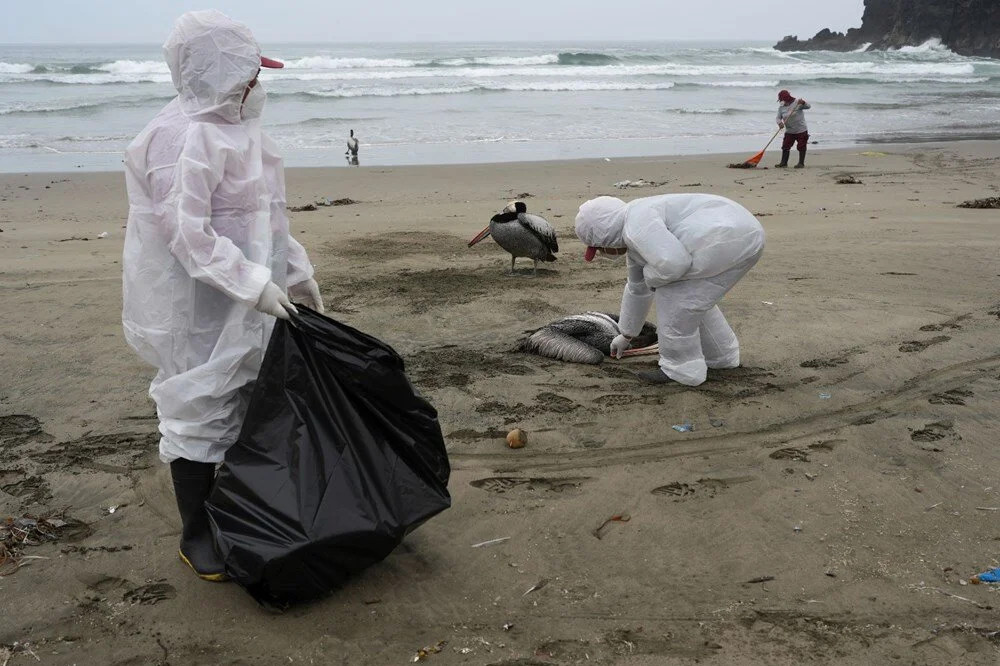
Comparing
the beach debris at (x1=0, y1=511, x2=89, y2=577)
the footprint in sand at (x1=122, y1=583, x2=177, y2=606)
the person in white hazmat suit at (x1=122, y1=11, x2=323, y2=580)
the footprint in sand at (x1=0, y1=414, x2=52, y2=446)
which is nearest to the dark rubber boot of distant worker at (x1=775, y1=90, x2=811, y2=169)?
the footprint in sand at (x1=0, y1=414, x2=52, y2=446)

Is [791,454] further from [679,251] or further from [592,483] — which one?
[679,251]

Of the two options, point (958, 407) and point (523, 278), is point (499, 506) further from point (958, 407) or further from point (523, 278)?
point (523, 278)

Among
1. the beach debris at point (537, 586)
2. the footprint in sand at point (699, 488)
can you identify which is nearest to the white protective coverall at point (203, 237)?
the beach debris at point (537, 586)

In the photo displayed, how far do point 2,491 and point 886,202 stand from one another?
9226 millimetres

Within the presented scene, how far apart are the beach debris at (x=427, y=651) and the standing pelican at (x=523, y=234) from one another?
4474 mm

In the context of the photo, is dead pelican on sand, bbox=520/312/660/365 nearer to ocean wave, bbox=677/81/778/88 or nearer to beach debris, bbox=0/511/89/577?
beach debris, bbox=0/511/89/577

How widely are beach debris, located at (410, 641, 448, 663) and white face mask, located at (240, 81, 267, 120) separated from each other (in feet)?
5.92

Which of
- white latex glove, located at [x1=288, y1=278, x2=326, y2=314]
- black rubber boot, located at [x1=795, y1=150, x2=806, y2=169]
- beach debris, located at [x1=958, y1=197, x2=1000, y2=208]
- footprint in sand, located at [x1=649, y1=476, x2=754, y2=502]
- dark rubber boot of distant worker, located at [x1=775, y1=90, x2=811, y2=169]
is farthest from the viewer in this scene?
dark rubber boot of distant worker, located at [x1=775, y1=90, x2=811, y2=169]

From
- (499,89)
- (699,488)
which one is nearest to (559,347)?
(699,488)

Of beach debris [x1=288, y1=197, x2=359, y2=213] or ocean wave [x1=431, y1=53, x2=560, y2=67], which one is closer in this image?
beach debris [x1=288, y1=197, x2=359, y2=213]

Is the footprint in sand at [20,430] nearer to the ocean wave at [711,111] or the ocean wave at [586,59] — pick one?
the ocean wave at [711,111]

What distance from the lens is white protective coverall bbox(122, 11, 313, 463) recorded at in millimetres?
2684

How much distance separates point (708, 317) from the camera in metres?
4.89

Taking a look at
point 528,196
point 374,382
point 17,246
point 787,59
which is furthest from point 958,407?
point 787,59
